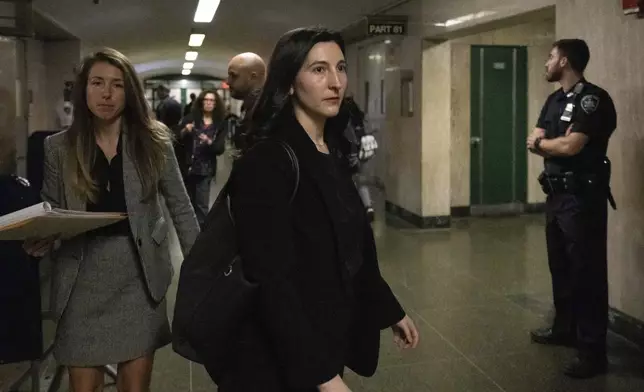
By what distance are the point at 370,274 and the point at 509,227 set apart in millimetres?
6999

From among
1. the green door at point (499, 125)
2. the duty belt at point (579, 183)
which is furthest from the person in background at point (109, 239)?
the green door at point (499, 125)

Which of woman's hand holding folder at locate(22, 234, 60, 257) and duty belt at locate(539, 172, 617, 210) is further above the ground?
duty belt at locate(539, 172, 617, 210)

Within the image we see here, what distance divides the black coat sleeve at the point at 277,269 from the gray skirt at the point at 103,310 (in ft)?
3.05

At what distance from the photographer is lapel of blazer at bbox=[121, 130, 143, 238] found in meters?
2.22

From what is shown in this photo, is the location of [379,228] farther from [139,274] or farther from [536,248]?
[139,274]

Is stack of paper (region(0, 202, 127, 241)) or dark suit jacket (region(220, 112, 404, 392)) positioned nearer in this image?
dark suit jacket (region(220, 112, 404, 392))

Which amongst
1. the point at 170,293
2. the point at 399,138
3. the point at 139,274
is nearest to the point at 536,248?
the point at 399,138

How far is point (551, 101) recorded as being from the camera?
158 inches

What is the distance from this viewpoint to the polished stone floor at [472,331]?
359 cm

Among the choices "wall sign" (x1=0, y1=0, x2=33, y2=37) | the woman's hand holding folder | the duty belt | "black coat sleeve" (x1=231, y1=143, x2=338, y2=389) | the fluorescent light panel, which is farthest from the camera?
the fluorescent light panel

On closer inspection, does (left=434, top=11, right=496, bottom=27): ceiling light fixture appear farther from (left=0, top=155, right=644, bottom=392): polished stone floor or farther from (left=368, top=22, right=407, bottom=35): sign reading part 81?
(left=0, top=155, right=644, bottom=392): polished stone floor

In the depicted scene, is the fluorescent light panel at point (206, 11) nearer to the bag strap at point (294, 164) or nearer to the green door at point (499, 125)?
the green door at point (499, 125)

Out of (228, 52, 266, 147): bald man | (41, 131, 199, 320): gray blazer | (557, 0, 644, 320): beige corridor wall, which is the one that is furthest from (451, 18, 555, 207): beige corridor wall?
(41, 131, 199, 320): gray blazer

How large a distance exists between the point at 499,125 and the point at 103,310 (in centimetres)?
808
